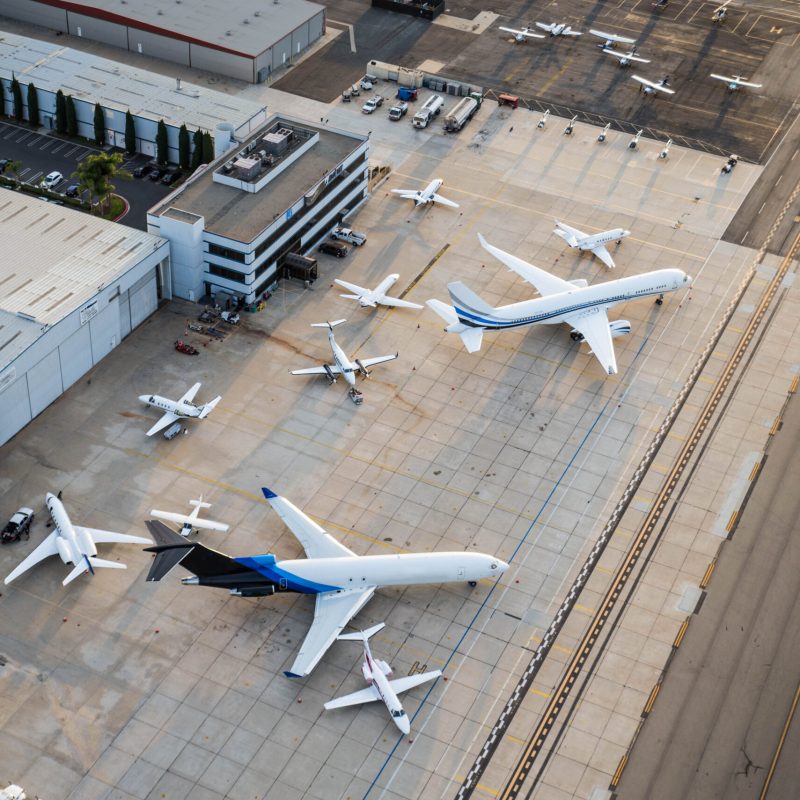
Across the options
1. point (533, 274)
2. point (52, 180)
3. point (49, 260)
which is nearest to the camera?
point (49, 260)

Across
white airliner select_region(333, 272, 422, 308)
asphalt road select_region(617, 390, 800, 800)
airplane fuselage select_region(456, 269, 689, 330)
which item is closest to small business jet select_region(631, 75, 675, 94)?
airplane fuselage select_region(456, 269, 689, 330)

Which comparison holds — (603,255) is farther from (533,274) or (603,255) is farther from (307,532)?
(307,532)

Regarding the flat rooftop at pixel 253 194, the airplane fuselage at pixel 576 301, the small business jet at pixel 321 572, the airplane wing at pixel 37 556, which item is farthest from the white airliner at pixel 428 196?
the airplane wing at pixel 37 556

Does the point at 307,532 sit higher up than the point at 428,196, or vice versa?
the point at 307,532

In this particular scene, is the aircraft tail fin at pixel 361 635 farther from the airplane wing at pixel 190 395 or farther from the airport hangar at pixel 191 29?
the airport hangar at pixel 191 29

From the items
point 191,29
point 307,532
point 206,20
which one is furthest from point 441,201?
point 307,532

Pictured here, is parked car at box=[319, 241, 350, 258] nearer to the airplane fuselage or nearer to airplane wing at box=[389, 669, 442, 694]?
the airplane fuselage
